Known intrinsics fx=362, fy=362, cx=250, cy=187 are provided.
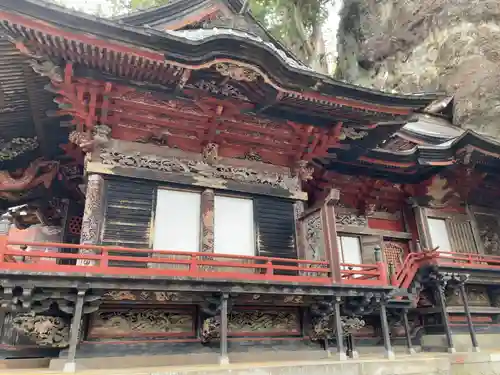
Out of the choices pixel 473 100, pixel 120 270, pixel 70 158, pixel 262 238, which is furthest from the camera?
pixel 473 100

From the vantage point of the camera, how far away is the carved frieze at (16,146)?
9.23 meters

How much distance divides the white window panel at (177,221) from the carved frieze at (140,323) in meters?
1.38

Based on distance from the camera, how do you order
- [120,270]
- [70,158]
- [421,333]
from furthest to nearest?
1. [421,333]
2. [70,158]
3. [120,270]

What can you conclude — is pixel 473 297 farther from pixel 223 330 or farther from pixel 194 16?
pixel 194 16

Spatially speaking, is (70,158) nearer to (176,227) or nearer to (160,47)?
(176,227)

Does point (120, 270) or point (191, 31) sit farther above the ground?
point (191, 31)

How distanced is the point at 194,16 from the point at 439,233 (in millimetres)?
10509

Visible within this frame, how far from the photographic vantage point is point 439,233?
1254 cm

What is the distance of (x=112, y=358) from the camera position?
6660 mm

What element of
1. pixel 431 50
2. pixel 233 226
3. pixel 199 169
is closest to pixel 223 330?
pixel 233 226

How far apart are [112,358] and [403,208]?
1008cm

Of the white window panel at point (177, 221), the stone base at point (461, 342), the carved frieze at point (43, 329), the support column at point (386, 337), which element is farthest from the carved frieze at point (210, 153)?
the stone base at point (461, 342)

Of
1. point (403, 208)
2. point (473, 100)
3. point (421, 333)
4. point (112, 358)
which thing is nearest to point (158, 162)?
point (112, 358)

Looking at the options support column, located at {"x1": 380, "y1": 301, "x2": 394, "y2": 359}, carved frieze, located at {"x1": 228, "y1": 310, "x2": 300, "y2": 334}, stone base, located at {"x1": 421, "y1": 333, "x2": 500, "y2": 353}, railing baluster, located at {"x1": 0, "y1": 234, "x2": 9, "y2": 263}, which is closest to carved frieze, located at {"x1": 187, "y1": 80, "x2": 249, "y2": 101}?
railing baluster, located at {"x1": 0, "y1": 234, "x2": 9, "y2": 263}
